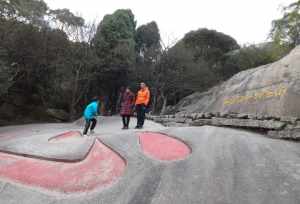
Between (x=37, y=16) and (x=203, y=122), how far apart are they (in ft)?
54.0

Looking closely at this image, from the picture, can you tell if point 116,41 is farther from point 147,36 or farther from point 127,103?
point 127,103

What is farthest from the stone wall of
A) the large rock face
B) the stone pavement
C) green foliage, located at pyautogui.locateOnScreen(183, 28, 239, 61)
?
green foliage, located at pyautogui.locateOnScreen(183, 28, 239, 61)

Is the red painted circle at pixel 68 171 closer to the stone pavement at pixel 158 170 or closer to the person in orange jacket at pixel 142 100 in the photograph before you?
the stone pavement at pixel 158 170

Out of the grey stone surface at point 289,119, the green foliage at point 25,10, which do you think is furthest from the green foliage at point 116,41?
the grey stone surface at point 289,119

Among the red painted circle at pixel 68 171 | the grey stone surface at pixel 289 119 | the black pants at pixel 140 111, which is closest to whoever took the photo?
the red painted circle at pixel 68 171

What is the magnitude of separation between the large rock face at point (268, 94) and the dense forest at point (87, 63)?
7672mm

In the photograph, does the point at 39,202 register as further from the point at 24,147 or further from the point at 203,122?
the point at 203,122

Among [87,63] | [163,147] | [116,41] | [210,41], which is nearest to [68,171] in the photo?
[163,147]

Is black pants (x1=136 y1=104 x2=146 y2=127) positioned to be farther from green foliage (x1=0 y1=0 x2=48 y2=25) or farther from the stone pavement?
green foliage (x1=0 y1=0 x2=48 y2=25)

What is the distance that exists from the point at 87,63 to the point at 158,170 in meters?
17.0

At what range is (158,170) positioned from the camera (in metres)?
6.87

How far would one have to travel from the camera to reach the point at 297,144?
7875mm

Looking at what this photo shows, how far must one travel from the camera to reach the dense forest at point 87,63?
2148 cm

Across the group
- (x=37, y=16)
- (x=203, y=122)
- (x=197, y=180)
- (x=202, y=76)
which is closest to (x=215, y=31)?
(x=202, y=76)
